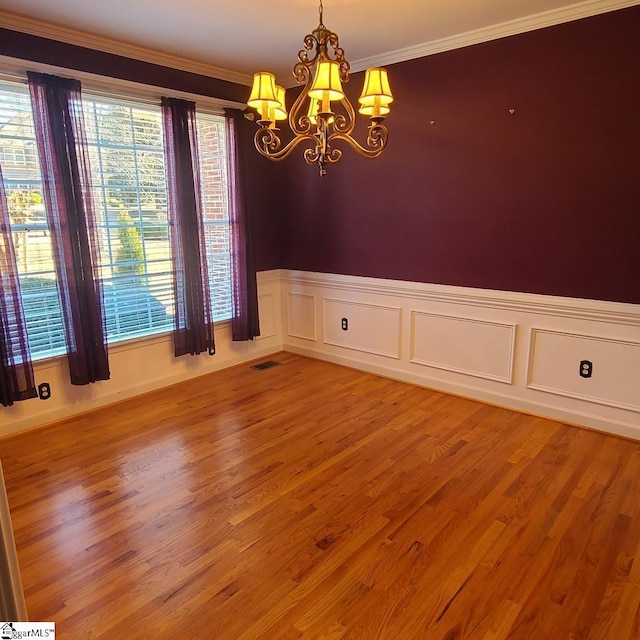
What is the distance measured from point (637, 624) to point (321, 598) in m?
1.18

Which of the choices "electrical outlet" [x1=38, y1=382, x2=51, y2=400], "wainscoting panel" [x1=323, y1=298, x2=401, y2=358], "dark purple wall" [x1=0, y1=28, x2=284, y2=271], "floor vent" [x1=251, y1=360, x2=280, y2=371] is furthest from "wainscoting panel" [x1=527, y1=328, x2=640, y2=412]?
"electrical outlet" [x1=38, y1=382, x2=51, y2=400]

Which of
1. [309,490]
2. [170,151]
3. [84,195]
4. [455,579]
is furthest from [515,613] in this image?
[170,151]

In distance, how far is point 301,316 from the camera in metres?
5.05

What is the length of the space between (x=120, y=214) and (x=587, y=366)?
3623mm

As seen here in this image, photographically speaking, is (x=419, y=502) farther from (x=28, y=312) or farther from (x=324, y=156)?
(x=28, y=312)

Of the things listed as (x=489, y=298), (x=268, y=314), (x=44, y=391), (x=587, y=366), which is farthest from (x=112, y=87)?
(x=587, y=366)

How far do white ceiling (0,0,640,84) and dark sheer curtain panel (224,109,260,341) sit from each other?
2.30ft

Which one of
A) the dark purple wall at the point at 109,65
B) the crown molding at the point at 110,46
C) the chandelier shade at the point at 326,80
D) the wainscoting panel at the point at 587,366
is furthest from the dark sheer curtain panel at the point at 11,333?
the wainscoting panel at the point at 587,366

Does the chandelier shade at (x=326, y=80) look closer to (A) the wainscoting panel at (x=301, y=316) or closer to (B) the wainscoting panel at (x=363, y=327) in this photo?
(B) the wainscoting panel at (x=363, y=327)

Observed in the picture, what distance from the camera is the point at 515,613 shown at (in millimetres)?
1798

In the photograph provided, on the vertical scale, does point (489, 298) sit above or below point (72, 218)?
below

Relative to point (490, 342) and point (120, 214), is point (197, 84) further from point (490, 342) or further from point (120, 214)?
point (490, 342)

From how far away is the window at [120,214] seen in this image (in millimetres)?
3121

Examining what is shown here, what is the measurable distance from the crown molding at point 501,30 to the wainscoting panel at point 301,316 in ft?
7.27
